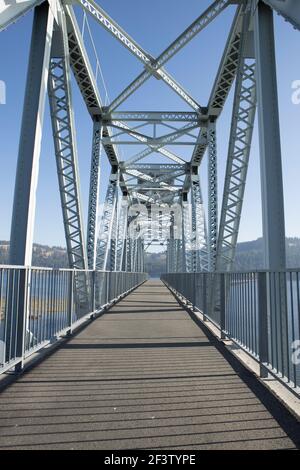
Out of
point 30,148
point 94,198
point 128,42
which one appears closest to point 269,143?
point 30,148

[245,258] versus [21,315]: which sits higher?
[245,258]

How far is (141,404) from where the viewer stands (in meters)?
3.61

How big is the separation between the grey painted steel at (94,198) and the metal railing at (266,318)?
8.00 meters

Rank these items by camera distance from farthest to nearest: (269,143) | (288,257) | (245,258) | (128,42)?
(245,258), (128,42), (288,257), (269,143)

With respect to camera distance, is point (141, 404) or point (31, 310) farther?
point (31, 310)

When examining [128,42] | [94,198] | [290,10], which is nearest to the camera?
[290,10]

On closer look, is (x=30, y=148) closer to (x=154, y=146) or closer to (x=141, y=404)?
(x=141, y=404)

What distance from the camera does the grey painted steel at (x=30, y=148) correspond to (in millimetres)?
7254

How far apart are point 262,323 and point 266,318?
3.1 inches

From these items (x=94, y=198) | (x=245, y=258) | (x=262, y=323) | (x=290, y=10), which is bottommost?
(x=262, y=323)

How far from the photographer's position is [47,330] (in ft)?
18.9

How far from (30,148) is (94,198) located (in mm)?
7562

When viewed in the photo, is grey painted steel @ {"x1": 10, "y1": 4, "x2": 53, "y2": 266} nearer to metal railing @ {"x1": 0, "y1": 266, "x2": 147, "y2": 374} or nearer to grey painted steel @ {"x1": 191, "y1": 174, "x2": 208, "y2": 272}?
metal railing @ {"x1": 0, "y1": 266, "x2": 147, "y2": 374}
